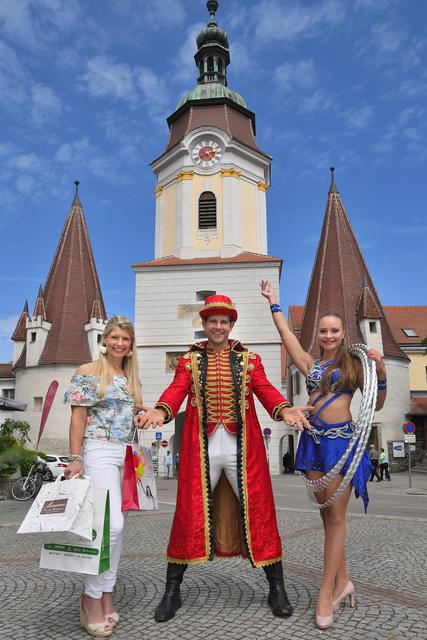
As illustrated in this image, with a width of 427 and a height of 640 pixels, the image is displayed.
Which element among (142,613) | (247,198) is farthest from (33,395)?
(142,613)

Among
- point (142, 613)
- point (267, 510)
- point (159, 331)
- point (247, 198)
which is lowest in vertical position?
point (142, 613)

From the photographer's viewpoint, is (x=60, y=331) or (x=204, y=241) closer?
(x=204, y=241)

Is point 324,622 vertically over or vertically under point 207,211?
under

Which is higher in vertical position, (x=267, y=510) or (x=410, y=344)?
(x=410, y=344)

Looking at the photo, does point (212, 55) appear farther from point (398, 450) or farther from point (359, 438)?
point (359, 438)

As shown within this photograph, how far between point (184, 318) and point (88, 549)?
25433 millimetres

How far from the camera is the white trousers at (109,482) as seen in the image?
11.7ft

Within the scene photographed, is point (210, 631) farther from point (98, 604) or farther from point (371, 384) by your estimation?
point (371, 384)

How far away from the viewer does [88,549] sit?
3371 mm

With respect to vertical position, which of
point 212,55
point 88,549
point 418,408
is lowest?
point 88,549

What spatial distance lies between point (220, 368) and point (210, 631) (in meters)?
1.75

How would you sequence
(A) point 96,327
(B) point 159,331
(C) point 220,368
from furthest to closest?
(A) point 96,327, (B) point 159,331, (C) point 220,368

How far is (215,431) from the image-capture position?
4094 mm

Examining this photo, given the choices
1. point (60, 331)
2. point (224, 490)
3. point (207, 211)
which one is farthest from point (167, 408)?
point (60, 331)
